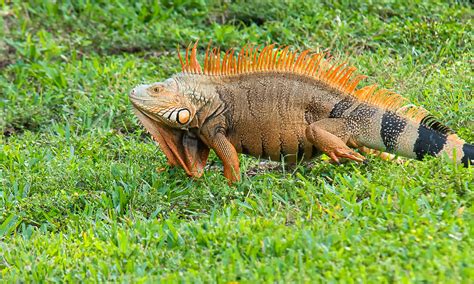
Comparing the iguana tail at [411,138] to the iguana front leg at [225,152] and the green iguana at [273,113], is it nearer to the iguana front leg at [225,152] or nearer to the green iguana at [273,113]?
the green iguana at [273,113]

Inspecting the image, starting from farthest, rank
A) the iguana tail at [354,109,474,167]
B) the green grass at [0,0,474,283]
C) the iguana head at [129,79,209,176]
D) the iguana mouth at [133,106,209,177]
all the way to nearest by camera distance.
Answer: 1. the iguana mouth at [133,106,209,177]
2. the iguana head at [129,79,209,176]
3. the iguana tail at [354,109,474,167]
4. the green grass at [0,0,474,283]

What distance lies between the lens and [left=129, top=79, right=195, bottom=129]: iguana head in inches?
291

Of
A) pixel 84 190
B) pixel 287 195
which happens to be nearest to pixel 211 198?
pixel 287 195

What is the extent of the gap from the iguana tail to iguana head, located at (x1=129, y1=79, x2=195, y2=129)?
133 centimetres

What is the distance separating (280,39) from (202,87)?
3.30 m

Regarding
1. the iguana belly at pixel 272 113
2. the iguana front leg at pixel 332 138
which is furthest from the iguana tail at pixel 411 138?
the iguana belly at pixel 272 113

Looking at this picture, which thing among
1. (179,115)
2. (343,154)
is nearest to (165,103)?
(179,115)

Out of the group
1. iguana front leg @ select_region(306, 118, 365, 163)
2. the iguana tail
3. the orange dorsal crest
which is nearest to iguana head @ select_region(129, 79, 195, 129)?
the orange dorsal crest

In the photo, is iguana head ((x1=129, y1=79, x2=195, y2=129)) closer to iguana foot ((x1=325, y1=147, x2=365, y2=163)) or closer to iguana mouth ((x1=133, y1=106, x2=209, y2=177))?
iguana mouth ((x1=133, y1=106, x2=209, y2=177))

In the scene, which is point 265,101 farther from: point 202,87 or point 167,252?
point 167,252

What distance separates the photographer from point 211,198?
283 inches

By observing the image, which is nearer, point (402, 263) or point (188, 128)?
point (402, 263)

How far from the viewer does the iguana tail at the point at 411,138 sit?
6.91 meters

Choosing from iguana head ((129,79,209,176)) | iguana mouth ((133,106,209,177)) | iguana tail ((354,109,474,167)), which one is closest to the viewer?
iguana tail ((354,109,474,167))
